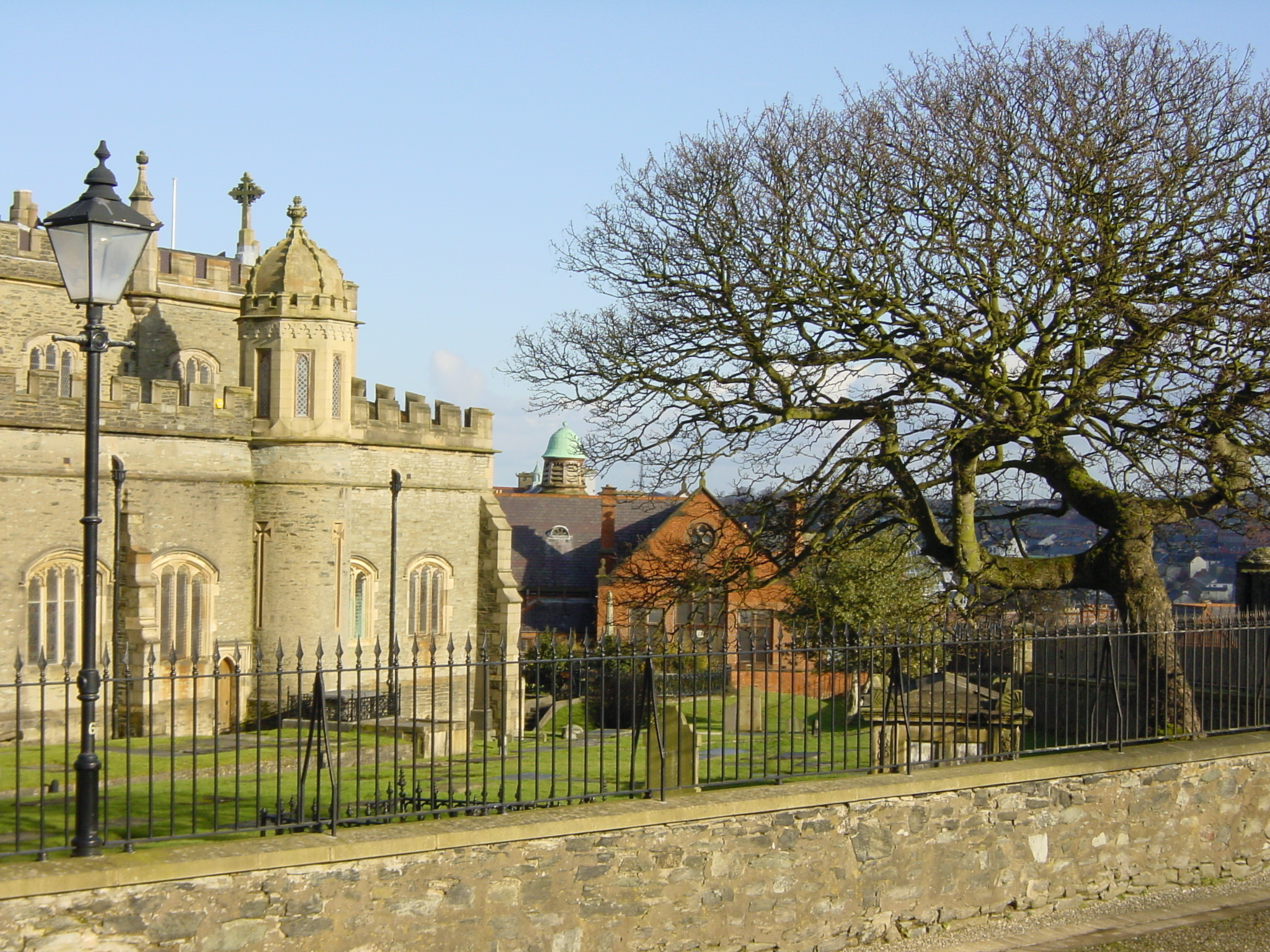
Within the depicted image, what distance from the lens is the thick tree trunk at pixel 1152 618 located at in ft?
44.3

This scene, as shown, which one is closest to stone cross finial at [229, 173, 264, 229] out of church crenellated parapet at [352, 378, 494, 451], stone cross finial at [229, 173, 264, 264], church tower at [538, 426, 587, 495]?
stone cross finial at [229, 173, 264, 264]

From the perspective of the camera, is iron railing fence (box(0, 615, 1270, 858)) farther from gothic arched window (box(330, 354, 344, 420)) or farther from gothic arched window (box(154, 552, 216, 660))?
gothic arched window (box(330, 354, 344, 420))

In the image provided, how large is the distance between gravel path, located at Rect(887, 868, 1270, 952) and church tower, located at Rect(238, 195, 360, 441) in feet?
60.6

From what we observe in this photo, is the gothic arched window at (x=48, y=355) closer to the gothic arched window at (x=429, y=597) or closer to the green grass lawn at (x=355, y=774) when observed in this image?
the gothic arched window at (x=429, y=597)

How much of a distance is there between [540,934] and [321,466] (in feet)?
60.4

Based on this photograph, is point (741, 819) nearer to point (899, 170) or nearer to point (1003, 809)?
point (1003, 809)

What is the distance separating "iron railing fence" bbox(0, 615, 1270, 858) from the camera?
371 inches

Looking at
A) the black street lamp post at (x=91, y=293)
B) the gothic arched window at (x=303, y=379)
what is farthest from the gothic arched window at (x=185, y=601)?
the black street lamp post at (x=91, y=293)

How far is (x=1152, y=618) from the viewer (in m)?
14.8

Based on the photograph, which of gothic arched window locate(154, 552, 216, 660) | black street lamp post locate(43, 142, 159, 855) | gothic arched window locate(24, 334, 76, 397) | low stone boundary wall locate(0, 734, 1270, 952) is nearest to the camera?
black street lamp post locate(43, 142, 159, 855)

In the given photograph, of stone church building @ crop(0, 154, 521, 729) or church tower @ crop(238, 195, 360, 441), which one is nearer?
stone church building @ crop(0, 154, 521, 729)

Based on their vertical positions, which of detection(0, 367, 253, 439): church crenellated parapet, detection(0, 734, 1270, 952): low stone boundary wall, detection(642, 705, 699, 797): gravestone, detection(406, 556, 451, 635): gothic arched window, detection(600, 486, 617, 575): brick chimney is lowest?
detection(0, 734, 1270, 952): low stone boundary wall

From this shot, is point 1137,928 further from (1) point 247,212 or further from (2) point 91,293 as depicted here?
(1) point 247,212

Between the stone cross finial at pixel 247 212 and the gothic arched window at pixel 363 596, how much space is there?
1308 cm
